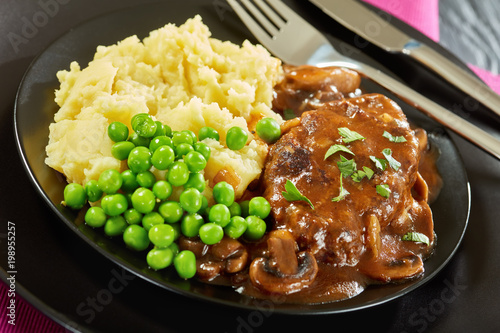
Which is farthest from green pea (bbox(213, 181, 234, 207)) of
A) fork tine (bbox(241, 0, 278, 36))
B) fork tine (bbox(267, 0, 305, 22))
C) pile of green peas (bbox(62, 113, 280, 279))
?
fork tine (bbox(267, 0, 305, 22))

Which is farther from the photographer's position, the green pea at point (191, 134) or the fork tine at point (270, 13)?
the fork tine at point (270, 13)

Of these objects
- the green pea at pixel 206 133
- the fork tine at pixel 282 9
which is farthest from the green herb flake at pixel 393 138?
the fork tine at pixel 282 9

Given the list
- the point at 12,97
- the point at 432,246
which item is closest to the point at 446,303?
the point at 432,246

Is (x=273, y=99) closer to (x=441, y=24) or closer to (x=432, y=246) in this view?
(x=432, y=246)

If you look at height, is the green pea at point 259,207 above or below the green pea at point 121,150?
below

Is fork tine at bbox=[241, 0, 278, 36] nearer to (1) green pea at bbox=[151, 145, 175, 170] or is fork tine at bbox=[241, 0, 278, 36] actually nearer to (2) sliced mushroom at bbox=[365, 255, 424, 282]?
(1) green pea at bbox=[151, 145, 175, 170]

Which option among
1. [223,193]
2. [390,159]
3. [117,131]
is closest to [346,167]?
[390,159]

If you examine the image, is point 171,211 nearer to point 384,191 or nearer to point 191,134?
point 191,134

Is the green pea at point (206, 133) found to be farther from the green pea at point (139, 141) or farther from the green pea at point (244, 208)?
the green pea at point (244, 208)
